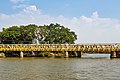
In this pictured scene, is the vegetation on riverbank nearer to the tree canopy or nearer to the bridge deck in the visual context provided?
the tree canopy

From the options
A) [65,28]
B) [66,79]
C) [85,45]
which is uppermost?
[65,28]

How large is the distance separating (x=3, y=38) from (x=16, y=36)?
146 inches

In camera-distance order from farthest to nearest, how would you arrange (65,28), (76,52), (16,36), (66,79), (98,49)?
(65,28) < (16,36) < (76,52) < (98,49) < (66,79)

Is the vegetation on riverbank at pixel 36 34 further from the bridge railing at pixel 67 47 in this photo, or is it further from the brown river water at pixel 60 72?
the brown river water at pixel 60 72

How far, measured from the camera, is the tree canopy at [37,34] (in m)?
79.9

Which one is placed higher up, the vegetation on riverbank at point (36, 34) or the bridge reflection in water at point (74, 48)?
the vegetation on riverbank at point (36, 34)

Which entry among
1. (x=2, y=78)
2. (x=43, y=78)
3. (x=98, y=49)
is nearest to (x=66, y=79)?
(x=43, y=78)

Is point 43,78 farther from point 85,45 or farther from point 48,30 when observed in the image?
point 48,30

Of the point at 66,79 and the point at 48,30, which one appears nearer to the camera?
the point at 66,79

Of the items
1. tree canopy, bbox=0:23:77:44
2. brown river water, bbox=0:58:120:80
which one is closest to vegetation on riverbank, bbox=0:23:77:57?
tree canopy, bbox=0:23:77:44

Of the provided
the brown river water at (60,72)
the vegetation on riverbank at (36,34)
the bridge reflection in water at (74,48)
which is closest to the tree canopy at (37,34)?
the vegetation on riverbank at (36,34)

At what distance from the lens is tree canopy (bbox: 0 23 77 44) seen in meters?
79.9

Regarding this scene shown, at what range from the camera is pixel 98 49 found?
201 ft

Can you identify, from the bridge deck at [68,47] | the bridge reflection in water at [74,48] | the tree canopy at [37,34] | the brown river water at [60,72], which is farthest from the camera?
the tree canopy at [37,34]
